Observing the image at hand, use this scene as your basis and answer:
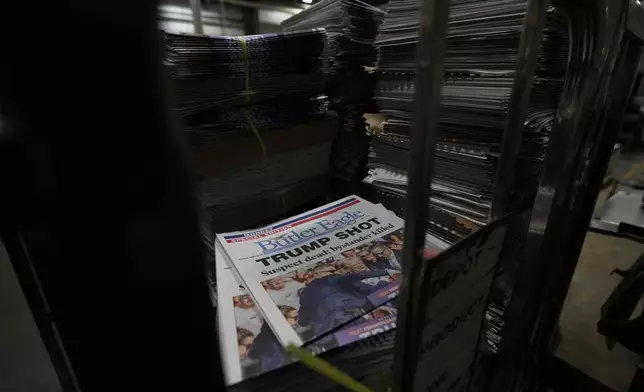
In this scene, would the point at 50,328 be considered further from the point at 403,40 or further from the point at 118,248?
the point at 403,40

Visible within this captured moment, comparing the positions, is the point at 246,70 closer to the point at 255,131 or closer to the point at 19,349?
the point at 255,131

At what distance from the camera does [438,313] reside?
0.39 metres

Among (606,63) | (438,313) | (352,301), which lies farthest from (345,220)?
(606,63)

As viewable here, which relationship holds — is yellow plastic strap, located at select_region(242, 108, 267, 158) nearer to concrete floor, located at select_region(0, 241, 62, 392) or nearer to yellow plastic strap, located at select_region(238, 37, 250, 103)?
yellow plastic strap, located at select_region(238, 37, 250, 103)

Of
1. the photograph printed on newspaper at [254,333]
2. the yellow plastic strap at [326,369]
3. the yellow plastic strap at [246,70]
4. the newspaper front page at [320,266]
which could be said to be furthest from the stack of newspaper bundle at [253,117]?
the yellow plastic strap at [326,369]

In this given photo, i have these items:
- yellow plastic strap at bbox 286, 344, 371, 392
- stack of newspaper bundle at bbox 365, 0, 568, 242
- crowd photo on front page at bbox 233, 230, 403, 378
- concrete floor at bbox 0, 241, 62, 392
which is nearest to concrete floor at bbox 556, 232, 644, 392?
stack of newspaper bundle at bbox 365, 0, 568, 242

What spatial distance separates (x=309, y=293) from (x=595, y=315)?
1023 millimetres

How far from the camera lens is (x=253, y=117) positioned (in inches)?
30.7

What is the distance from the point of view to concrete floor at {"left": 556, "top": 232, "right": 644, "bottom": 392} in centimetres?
92

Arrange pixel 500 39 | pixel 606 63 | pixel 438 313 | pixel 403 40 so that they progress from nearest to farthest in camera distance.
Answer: pixel 438 313 < pixel 606 63 < pixel 500 39 < pixel 403 40

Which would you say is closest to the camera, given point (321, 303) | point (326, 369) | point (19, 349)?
point (19, 349)

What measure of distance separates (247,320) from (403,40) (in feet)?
2.11

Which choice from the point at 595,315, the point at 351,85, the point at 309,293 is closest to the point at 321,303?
the point at 309,293

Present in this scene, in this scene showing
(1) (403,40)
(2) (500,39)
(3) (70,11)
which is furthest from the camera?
(1) (403,40)
